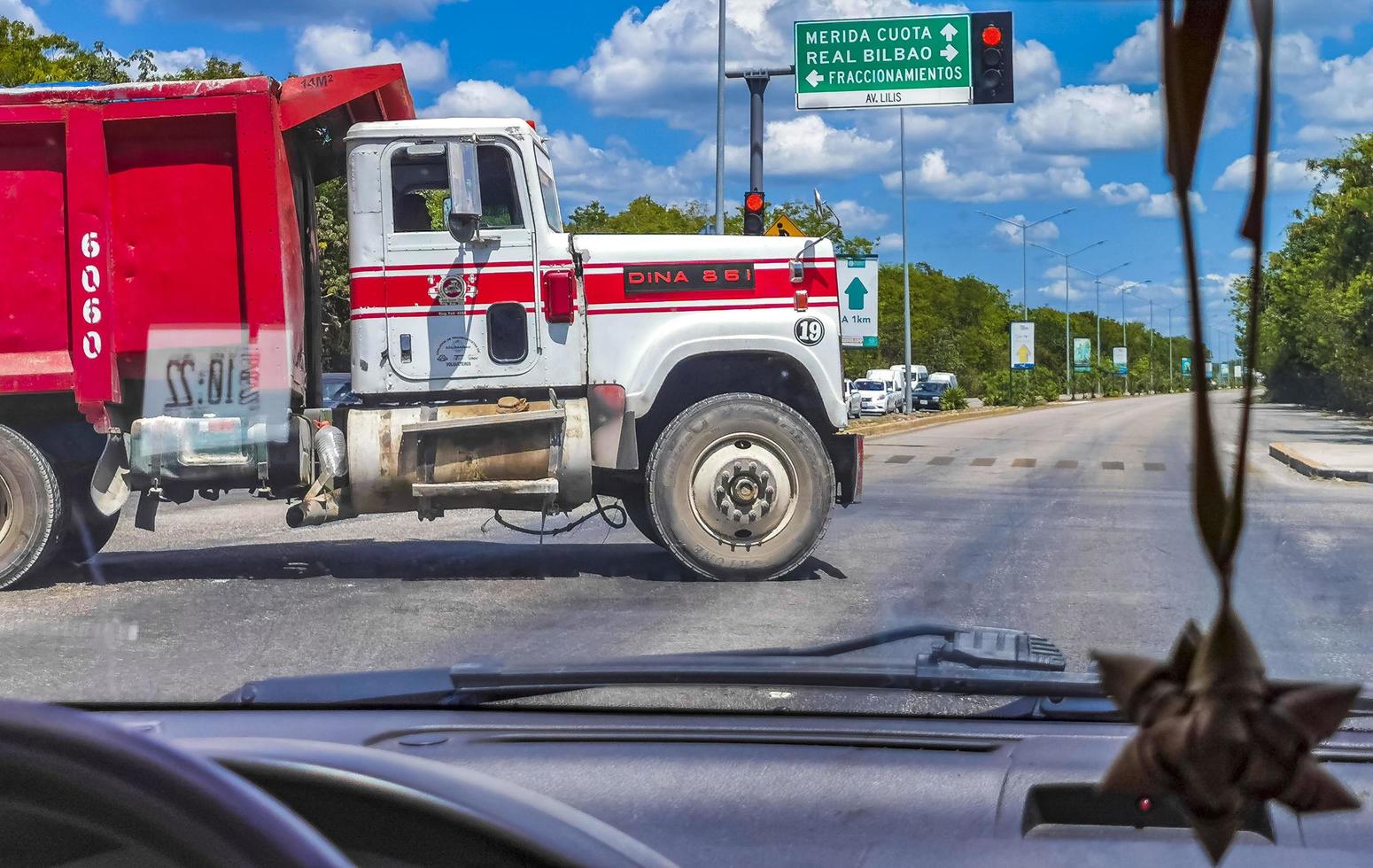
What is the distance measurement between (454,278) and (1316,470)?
13.3 metres

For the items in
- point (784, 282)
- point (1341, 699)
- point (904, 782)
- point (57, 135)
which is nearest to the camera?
point (1341, 699)

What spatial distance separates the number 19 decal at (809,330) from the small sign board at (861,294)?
13227 mm

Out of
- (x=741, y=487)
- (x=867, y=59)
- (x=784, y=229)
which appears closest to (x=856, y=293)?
(x=784, y=229)

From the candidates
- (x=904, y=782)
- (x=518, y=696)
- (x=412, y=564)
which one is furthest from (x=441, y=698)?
(x=412, y=564)

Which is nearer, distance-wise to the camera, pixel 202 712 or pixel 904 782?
pixel 904 782

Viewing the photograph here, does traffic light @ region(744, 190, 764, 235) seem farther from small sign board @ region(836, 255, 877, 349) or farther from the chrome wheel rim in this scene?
the chrome wheel rim

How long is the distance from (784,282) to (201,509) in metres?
6.50

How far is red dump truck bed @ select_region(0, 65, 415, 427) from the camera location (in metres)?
7.95

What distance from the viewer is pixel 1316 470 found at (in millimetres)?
18000

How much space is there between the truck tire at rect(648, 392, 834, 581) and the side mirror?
158 cm

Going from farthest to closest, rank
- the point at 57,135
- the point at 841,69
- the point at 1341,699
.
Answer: the point at 841,69 < the point at 57,135 < the point at 1341,699

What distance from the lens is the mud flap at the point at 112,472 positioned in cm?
814

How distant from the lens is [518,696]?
10.6 ft

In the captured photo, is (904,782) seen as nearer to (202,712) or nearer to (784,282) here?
(202,712)
